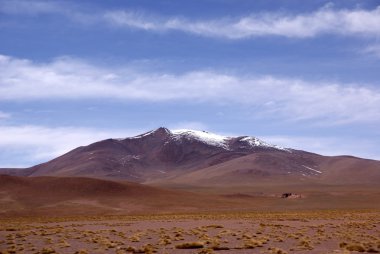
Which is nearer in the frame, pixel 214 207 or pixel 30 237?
pixel 30 237

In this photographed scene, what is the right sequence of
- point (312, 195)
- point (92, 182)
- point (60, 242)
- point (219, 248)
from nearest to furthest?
1. point (219, 248)
2. point (60, 242)
3. point (92, 182)
4. point (312, 195)

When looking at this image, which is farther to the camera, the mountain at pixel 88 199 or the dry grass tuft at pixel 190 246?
the mountain at pixel 88 199

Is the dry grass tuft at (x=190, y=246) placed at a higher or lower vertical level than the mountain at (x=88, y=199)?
lower

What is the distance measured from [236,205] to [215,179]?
88970 millimetres

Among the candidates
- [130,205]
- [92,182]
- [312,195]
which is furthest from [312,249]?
[312,195]

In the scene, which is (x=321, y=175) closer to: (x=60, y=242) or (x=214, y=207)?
(x=214, y=207)

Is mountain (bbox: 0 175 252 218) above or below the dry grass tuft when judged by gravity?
above

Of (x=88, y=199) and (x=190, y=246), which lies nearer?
(x=190, y=246)

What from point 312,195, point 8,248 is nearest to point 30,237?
point 8,248

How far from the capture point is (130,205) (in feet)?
271

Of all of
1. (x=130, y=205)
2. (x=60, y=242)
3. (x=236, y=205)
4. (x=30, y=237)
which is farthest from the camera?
(x=236, y=205)

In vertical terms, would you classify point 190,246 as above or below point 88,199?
below

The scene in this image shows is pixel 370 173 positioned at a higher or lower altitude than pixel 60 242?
higher

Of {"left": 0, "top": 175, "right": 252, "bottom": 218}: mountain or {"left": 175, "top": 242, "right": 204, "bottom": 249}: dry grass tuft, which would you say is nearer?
{"left": 175, "top": 242, "right": 204, "bottom": 249}: dry grass tuft
